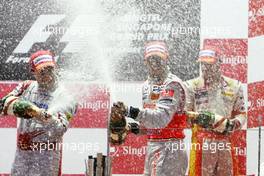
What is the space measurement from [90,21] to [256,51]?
1.71ft

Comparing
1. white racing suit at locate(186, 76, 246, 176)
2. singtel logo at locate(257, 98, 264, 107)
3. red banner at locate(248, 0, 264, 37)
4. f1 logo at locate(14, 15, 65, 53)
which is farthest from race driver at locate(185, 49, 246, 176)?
f1 logo at locate(14, 15, 65, 53)

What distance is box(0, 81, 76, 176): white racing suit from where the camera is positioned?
217 centimetres

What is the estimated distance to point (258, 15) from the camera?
2467 mm

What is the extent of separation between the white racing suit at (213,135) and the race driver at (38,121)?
0.36 m

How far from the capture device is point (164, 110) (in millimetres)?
2182

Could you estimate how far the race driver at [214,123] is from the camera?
2.21m

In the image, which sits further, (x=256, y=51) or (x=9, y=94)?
(x=256, y=51)

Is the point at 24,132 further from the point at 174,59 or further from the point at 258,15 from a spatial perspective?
the point at 258,15

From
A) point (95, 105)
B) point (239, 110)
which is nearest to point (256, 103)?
point (239, 110)

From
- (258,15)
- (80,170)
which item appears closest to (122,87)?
(80,170)

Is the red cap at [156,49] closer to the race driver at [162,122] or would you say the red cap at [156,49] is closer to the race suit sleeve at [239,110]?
the race driver at [162,122]

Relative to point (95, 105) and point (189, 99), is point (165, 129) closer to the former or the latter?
point (189, 99)

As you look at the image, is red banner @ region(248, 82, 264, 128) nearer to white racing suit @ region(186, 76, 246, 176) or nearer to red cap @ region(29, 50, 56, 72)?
white racing suit @ region(186, 76, 246, 176)

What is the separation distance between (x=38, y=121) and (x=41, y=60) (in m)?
0.21
